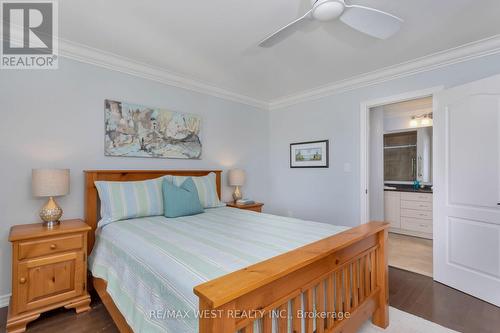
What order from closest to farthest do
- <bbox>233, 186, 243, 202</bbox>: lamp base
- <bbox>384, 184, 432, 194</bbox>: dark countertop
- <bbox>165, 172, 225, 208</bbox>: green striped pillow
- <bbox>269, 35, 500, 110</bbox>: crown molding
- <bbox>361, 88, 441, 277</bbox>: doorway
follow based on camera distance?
<bbox>269, 35, 500, 110</bbox>: crown molding < <bbox>165, 172, 225, 208</bbox>: green striped pillow < <bbox>233, 186, 243, 202</bbox>: lamp base < <bbox>361, 88, 441, 277</bbox>: doorway < <bbox>384, 184, 432, 194</bbox>: dark countertop

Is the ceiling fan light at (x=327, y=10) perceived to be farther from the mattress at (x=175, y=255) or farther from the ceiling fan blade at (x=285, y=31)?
the mattress at (x=175, y=255)

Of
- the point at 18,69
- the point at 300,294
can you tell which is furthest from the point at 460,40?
the point at 18,69

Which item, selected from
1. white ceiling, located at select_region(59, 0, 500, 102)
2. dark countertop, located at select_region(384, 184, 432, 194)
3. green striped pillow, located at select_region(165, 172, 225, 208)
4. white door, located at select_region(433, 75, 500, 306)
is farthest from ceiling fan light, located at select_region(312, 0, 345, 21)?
dark countertop, located at select_region(384, 184, 432, 194)

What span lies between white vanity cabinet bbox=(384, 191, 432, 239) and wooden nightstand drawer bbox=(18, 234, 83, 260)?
474cm

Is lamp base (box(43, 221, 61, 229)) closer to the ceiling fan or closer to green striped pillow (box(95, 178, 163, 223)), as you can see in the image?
green striped pillow (box(95, 178, 163, 223))

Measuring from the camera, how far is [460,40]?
2363 millimetres

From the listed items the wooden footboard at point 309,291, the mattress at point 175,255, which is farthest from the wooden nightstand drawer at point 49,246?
the wooden footboard at point 309,291

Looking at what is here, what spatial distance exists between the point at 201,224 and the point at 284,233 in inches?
29.8

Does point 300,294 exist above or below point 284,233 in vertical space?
below

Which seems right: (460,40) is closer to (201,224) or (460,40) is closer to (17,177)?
(201,224)

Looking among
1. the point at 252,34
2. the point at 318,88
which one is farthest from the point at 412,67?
the point at 252,34

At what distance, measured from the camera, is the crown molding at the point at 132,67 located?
2.45m

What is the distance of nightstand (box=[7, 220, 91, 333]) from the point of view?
179 cm

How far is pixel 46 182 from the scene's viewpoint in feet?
6.72
